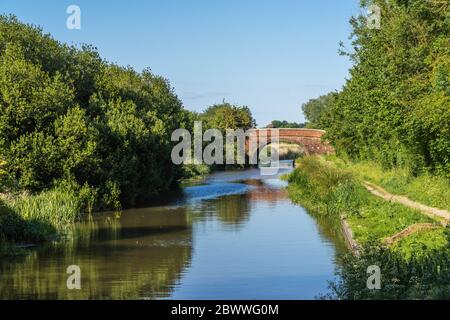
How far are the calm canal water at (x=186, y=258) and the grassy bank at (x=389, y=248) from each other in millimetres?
1308

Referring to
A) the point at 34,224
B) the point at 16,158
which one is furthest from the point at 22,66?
the point at 34,224

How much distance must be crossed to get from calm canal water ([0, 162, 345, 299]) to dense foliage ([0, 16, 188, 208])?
3.05 metres

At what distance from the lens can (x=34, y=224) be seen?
26297 mm

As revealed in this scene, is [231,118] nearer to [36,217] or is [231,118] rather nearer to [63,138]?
[63,138]

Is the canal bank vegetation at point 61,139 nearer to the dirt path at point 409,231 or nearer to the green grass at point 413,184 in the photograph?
the dirt path at point 409,231

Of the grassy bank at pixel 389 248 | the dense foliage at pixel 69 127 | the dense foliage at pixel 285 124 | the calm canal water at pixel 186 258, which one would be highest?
the dense foliage at pixel 285 124

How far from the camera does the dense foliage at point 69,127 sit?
34656 millimetres

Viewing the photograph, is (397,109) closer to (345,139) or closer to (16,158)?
(16,158)

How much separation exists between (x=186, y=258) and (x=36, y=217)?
27.9ft

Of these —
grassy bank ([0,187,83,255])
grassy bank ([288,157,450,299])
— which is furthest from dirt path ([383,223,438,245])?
grassy bank ([0,187,83,255])

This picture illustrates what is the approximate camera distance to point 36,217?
2803 cm

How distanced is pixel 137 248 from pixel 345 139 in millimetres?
37076

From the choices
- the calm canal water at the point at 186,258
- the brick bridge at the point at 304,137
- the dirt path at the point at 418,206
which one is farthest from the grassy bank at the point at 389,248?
the brick bridge at the point at 304,137

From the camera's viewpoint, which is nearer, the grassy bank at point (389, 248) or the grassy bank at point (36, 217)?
the grassy bank at point (389, 248)
